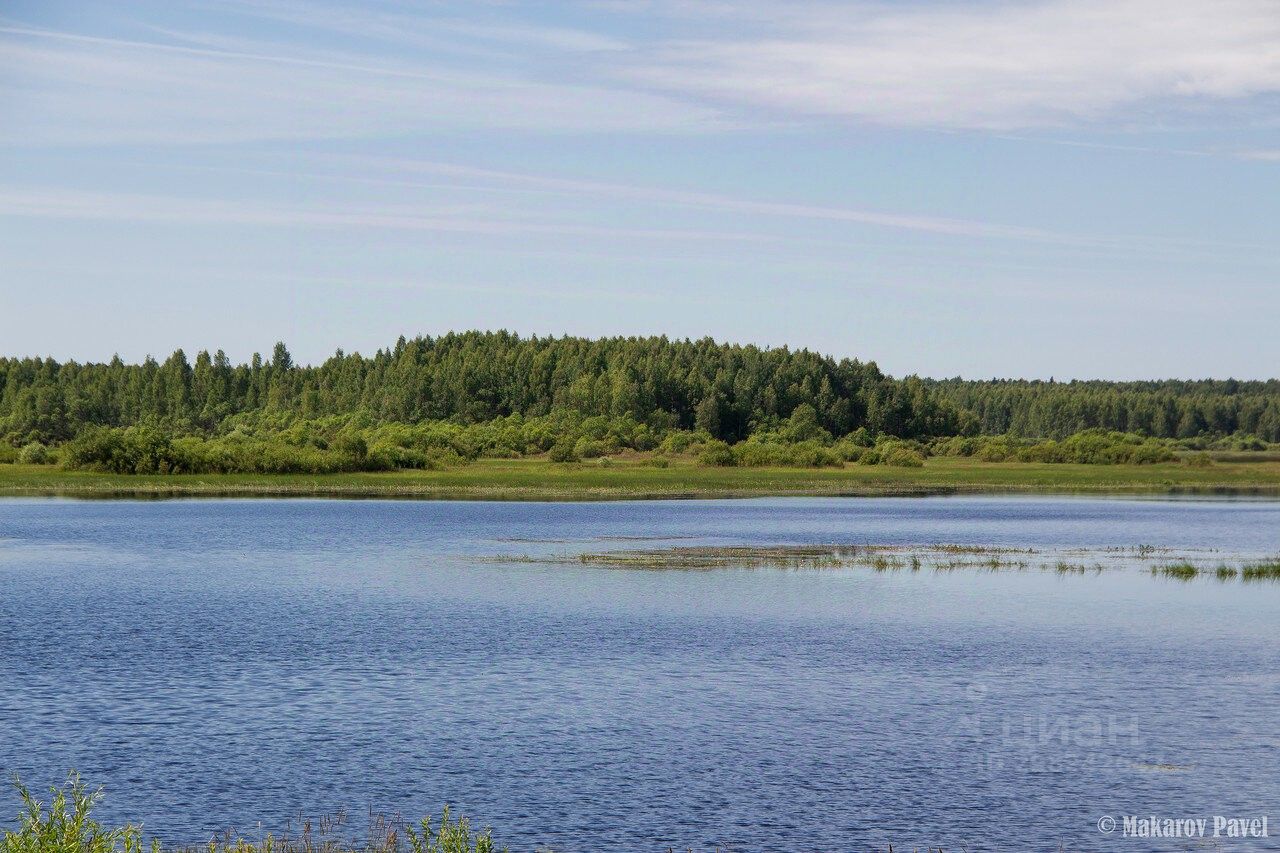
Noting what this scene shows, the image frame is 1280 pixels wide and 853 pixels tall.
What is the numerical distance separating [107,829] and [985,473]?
167 meters

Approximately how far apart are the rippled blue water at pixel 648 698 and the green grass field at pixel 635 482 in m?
71.2

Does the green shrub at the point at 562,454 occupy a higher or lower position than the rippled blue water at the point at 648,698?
Result: higher

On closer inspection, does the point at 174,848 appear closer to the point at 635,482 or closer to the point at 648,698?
the point at 648,698

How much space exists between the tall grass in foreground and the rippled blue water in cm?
100

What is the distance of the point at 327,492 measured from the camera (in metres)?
134

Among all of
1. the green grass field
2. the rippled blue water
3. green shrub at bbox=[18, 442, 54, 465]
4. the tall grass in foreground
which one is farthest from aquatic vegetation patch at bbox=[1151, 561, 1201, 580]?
green shrub at bbox=[18, 442, 54, 465]

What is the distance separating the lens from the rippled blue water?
78.2 ft

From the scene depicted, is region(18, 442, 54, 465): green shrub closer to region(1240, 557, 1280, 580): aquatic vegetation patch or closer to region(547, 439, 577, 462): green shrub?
region(547, 439, 577, 462): green shrub

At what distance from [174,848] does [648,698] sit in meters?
13.8

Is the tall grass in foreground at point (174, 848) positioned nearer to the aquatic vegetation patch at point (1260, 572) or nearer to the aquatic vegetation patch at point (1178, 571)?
the aquatic vegetation patch at point (1178, 571)

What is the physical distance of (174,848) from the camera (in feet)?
69.0

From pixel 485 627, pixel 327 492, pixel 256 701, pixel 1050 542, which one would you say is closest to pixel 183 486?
pixel 327 492

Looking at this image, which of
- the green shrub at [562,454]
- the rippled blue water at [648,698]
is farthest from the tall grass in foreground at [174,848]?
the green shrub at [562,454]

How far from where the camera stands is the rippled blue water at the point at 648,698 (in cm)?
2384
